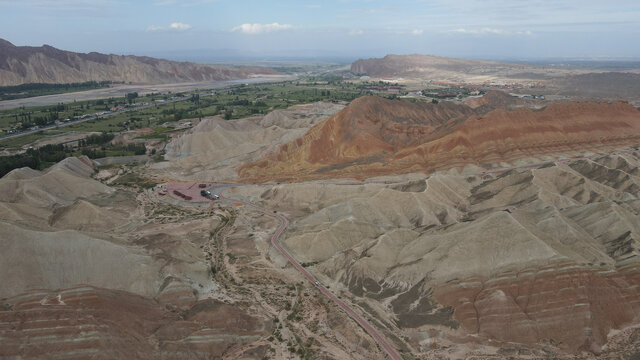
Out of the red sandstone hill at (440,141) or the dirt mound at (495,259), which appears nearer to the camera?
the dirt mound at (495,259)

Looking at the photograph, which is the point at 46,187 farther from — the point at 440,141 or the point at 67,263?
the point at 440,141

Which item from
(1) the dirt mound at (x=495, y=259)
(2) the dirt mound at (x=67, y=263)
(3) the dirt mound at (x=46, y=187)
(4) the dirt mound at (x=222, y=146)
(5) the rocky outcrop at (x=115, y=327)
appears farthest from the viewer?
(4) the dirt mound at (x=222, y=146)

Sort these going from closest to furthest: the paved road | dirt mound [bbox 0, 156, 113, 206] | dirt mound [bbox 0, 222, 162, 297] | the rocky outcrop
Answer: the rocky outcrop, the paved road, dirt mound [bbox 0, 222, 162, 297], dirt mound [bbox 0, 156, 113, 206]

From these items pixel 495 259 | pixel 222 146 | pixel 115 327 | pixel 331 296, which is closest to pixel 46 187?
pixel 222 146

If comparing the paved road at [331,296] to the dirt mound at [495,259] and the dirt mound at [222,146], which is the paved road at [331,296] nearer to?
the dirt mound at [495,259]

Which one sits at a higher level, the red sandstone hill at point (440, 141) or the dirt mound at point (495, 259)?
the red sandstone hill at point (440, 141)

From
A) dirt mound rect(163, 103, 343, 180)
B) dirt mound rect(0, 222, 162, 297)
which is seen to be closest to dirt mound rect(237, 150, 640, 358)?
dirt mound rect(0, 222, 162, 297)

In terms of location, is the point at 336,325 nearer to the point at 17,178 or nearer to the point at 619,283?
the point at 619,283

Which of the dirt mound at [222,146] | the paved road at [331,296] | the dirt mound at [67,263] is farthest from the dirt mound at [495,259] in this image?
the dirt mound at [222,146]

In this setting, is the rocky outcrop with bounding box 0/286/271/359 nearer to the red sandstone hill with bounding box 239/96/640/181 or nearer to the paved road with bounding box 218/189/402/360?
the paved road with bounding box 218/189/402/360
